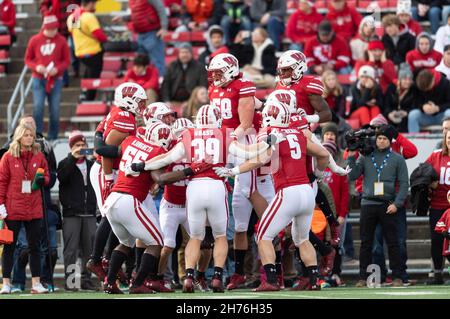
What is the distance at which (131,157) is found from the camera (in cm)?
1473

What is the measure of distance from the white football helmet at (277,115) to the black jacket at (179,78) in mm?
5638

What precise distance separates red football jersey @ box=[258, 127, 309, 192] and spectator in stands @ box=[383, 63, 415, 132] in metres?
4.88

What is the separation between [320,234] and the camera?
16.6 meters

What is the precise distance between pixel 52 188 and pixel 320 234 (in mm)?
4102

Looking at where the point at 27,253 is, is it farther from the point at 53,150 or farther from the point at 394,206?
the point at 394,206

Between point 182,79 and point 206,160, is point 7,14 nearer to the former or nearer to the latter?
point 182,79

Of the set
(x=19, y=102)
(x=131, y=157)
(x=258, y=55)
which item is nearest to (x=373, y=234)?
(x=131, y=157)

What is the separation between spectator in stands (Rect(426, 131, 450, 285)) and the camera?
662 inches

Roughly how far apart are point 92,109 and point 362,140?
18.4ft

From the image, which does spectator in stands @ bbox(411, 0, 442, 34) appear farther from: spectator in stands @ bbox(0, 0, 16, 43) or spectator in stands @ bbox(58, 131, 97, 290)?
spectator in stands @ bbox(58, 131, 97, 290)

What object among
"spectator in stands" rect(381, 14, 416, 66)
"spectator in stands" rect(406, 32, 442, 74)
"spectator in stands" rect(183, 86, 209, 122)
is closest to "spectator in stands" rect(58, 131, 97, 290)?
"spectator in stands" rect(183, 86, 209, 122)
